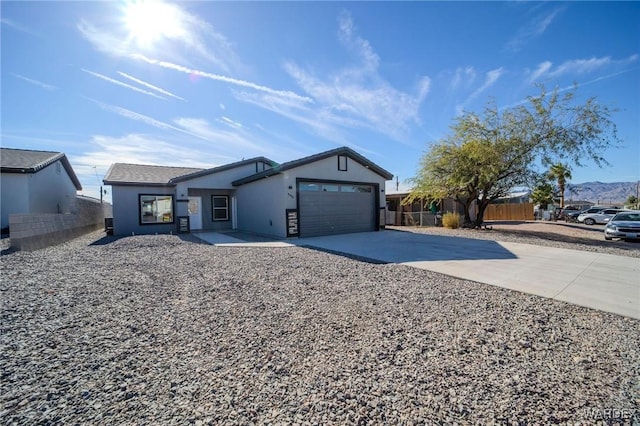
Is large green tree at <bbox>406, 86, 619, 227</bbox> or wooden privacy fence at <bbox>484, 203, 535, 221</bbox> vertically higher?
large green tree at <bbox>406, 86, 619, 227</bbox>

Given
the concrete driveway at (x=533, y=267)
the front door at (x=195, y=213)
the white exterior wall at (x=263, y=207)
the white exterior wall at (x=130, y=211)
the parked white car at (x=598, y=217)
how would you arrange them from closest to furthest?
the concrete driveway at (x=533, y=267), the white exterior wall at (x=263, y=207), the white exterior wall at (x=130, y=211), the front door at (x=195, y=213), the parked white car at (x=598, y=217)

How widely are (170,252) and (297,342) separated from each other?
7.42 metres

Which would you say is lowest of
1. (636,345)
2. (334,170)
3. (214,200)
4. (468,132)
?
(636,345)

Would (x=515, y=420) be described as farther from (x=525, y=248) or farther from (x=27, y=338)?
(x=525, y=248)

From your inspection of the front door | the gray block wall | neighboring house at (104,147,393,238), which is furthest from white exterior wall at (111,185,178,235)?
the gray block wall

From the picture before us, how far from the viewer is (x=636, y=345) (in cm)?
310

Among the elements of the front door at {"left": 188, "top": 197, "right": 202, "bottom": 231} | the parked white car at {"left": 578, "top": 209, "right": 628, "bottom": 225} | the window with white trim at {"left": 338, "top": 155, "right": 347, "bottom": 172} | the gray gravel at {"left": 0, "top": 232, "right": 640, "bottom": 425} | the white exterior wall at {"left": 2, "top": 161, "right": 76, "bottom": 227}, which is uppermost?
the window with white trim at {"left": 338, "top": 155, "right": 347, "bottom": 172}

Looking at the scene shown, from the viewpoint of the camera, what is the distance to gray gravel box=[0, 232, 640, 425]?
212 centimetres

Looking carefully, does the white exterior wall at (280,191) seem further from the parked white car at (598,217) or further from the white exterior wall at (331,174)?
the parked white car at (598,217)

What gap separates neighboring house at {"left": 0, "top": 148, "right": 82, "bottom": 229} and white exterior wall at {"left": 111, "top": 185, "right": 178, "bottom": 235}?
3.87 meters

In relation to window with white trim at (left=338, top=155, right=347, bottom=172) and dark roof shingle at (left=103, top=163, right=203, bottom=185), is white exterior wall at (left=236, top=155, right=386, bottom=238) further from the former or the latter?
dark roof shingle at (left=103, top=163, right=203, bottom=185)

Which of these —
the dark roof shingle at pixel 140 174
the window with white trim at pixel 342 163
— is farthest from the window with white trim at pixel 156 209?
the window with white trim at pixel 342 163

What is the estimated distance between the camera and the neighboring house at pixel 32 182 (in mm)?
13672

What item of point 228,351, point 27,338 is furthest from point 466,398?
point 27,338
